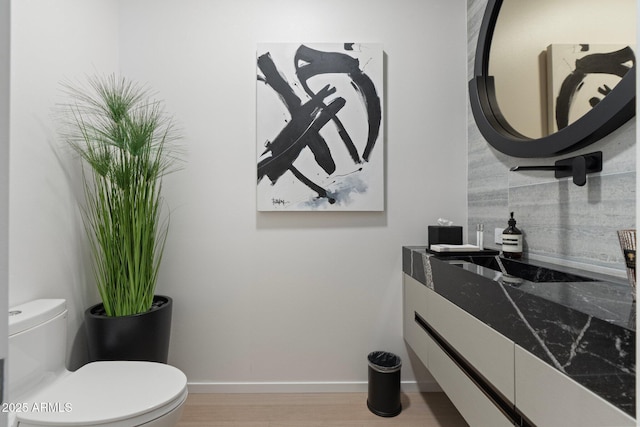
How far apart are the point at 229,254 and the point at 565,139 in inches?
66.7

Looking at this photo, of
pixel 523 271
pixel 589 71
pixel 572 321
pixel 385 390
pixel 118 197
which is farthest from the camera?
pixel 385 390

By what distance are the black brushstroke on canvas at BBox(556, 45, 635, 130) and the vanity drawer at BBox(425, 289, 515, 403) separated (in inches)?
32.4

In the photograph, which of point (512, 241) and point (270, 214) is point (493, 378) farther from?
point (270, 214)

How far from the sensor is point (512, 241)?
1.48m

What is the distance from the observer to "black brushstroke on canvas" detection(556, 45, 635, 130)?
40.2 inches

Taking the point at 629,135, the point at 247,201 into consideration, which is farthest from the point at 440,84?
the point at 247,201

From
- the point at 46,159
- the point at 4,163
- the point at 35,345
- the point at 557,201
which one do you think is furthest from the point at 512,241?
the point at 46,159

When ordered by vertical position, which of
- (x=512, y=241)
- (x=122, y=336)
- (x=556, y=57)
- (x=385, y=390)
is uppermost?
(x=556, y=57)

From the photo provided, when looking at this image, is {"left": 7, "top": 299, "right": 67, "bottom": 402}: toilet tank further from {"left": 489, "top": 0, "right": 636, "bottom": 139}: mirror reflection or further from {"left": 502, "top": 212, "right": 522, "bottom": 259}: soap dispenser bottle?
{"left": 489, "top": 0, "right": 636, "bottom": 139}: mirror reflection

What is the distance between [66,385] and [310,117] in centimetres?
163

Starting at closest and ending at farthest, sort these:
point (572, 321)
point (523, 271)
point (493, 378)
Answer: point (572, 321) < point (493, 378) < point (523, 271)

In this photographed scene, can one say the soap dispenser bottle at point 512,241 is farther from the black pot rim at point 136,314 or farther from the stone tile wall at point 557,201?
the black pot rim at point 136,314

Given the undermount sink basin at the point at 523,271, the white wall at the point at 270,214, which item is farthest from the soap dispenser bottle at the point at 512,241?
the white wall at the point at 270,214

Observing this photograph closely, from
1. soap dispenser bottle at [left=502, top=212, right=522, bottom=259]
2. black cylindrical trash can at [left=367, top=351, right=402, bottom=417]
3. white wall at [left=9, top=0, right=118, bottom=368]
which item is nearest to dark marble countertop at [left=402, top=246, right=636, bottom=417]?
soap dispenser bottle at [left=502, top=212, right=522, bottom=259]
